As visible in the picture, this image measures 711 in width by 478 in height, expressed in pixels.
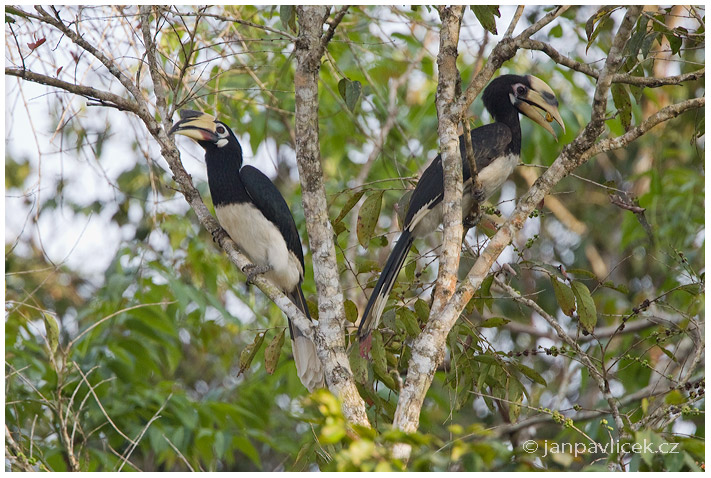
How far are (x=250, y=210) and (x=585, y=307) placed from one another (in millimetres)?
1588

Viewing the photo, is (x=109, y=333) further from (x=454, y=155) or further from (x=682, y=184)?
(x=682, y=184)

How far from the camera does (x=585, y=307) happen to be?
8.55ft

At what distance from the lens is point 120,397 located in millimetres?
3619

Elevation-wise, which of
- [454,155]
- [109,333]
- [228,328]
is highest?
[454,155]

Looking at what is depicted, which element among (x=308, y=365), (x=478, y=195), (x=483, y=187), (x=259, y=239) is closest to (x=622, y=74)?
(x=478, y=195)

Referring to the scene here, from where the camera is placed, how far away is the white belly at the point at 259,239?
3.48m

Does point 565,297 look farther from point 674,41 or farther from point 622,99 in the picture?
point 674,41

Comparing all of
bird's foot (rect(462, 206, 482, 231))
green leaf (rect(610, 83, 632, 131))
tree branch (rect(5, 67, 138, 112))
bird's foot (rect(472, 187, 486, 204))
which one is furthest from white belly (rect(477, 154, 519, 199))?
tree branch (rect(5, 67, 138, 112))

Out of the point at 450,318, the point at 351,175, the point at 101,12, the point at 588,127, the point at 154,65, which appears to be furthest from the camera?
the point at 351,175

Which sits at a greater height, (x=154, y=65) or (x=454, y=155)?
(x=154, y=65)

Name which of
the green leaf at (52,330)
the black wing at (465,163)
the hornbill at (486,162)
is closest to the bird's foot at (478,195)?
the hornbill at (486,162)

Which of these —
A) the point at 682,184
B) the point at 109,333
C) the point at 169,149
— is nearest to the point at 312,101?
the point at 169,149

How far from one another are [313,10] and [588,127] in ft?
3.21

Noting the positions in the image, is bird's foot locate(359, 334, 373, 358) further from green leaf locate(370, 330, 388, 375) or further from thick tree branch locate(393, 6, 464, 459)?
thick tree branch locate(393, 6, 464, 459)
